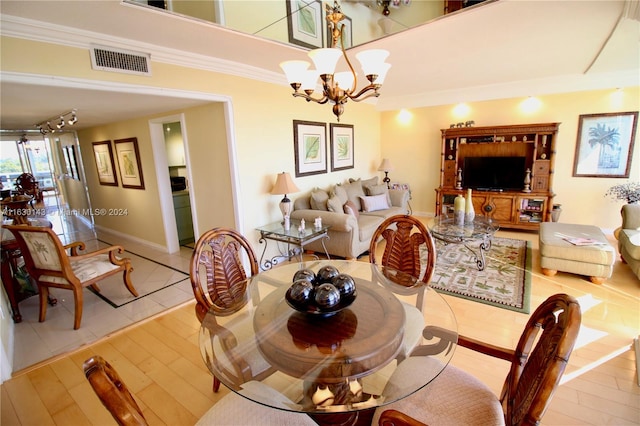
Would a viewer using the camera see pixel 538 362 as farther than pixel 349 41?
No

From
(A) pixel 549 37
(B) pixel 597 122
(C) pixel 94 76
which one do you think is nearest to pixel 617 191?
(B) pixel 597 122

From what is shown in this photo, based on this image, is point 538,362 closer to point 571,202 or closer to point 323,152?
point 323,152

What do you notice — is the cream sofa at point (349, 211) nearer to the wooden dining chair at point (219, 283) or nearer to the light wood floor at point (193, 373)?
the light wood floor at point (193, 373)

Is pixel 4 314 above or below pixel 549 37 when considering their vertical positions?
below

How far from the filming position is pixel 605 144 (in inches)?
179

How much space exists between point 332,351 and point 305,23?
356cm

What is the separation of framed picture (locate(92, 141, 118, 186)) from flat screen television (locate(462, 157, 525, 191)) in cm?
637

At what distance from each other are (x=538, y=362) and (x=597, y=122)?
Answer: 5.42 metres

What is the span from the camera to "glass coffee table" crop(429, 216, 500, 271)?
351 cm

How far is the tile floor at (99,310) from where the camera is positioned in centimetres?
248

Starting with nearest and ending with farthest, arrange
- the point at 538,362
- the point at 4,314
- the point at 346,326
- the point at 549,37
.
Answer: the point at 538,362 → the point at 346,326 → the point at 4,314 → the point at 549,37

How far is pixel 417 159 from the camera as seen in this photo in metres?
6.20

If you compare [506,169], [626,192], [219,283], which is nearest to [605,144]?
[626,192]

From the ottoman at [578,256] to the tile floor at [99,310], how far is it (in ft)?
13.1
